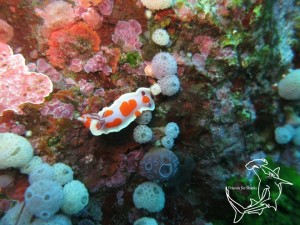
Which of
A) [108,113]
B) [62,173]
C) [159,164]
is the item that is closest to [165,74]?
[108,113]

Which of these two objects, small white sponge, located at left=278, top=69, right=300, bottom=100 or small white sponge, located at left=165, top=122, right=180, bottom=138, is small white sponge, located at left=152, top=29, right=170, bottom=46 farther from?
small white sponge, located at left=278, top=69, right=300, bottom=100

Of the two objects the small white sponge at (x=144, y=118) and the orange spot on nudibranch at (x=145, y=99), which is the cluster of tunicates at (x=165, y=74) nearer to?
the orange spot on nudibranch at (x=145, y=99)

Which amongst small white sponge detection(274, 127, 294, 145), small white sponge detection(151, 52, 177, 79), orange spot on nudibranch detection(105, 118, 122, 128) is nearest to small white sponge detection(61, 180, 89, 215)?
orange spot on nudibranch detection(105, 118, 122, 128)

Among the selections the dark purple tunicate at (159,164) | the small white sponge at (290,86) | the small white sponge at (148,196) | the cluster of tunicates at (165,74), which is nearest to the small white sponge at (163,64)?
the cluster of tunicates at (165,74)

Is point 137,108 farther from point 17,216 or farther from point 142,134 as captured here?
point 17,216

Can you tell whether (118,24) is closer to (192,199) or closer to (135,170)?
(135,170)

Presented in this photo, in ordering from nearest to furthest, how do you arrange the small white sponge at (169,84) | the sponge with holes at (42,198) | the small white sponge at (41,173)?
the sponge with holes at (42,198), the small white sponge at (41,173), the small white sponge at (169,84)

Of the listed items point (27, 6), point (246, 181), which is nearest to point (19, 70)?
point (27, 6)

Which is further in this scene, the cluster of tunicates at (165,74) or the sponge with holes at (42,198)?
the cluster of tunicates at (165,74)
